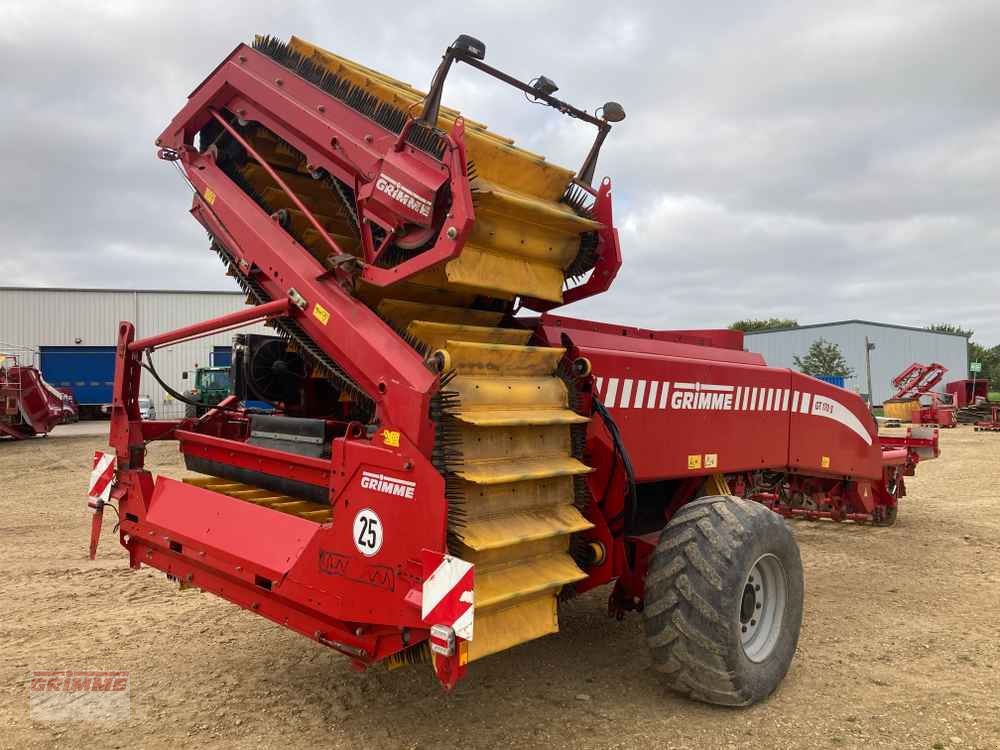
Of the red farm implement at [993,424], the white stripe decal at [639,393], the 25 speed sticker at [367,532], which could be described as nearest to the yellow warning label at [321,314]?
the 25 speed sticker at [367,532]

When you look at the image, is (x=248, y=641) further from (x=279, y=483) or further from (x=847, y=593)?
(x=847, y=593)

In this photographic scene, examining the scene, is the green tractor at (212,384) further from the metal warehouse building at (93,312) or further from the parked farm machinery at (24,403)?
the metal warehouse building at (93,312)

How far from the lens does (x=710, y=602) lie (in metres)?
3.49

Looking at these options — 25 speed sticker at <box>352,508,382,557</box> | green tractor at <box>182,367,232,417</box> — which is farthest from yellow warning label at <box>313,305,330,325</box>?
green tractor at <box>182,367,232,417</box>

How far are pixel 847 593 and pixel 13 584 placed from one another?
662 centimetres

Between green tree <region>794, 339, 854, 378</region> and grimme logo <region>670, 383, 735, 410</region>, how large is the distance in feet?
159

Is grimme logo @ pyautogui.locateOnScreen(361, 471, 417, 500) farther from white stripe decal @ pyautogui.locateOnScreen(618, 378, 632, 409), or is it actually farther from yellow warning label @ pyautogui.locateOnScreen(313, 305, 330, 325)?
white stripe decal @ pyautogui.locateOnScreen(618, 378, 632, 409)

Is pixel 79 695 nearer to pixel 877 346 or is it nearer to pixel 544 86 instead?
pixel 544 86

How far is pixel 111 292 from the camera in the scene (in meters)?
38.8

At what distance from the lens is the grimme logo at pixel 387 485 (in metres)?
2.96

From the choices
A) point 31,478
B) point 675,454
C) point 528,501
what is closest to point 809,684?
point 675,454

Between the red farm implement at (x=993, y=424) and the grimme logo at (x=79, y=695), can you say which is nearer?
the grimme logo at (x=79, y=695)

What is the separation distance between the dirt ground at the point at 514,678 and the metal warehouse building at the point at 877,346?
5059cm

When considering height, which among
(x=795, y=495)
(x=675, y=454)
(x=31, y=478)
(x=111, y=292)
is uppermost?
(x=111, y=292)
